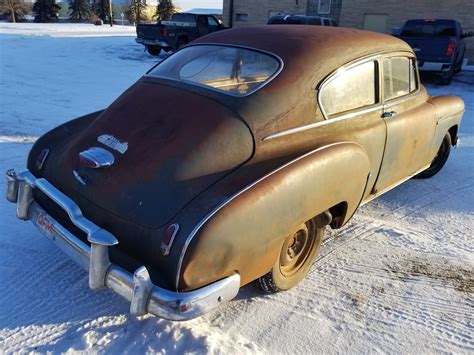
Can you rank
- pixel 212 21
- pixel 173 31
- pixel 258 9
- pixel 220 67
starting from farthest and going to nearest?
pixel 258 9 → pixel 212 21 → pixel 173 31 → pixel 220 67

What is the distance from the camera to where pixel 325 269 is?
10.8ft

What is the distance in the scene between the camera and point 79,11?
4997 cm

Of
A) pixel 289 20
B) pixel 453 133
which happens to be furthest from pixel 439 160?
pixel 289 20

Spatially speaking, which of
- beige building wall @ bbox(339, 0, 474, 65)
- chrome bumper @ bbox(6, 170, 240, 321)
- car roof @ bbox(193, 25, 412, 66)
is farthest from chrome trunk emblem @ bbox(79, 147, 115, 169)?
beige building wall @ bbox(339, 0, 474, 65)

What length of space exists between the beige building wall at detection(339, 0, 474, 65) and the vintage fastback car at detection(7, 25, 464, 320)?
15704mm

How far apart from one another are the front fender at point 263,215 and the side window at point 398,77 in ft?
3.46

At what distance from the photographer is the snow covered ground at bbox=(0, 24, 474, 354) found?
2.53 metres

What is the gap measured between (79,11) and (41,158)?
176 ft

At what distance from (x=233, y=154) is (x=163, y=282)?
89cm

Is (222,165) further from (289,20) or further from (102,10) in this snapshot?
(102,10)

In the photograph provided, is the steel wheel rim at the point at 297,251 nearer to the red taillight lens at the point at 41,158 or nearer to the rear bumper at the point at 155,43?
the red taillight lens at the point at 41,158

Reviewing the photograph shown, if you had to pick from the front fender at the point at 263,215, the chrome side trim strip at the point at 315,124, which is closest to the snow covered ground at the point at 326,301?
the front fender at the point at 263,215

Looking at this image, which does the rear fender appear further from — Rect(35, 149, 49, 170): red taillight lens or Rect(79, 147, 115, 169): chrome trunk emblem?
Rect(35, 149, 49, 170): red taillight lens

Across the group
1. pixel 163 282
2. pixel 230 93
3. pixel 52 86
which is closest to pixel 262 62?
pixel 230 93
